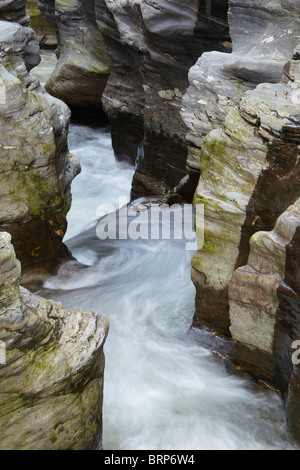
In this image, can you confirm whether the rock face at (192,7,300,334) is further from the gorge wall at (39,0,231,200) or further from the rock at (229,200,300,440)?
the gorge wall at (39,0,231,200)

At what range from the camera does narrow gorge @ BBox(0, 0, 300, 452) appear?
12.5 ft

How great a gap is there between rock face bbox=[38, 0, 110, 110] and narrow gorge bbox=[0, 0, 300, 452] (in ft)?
5.49

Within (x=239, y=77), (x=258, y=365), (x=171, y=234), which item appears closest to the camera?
(x=258, y=365)

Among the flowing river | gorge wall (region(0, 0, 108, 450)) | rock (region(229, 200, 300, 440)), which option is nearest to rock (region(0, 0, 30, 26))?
the flowing river

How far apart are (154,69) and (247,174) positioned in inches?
176

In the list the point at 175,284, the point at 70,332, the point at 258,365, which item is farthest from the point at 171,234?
the point at 70,332

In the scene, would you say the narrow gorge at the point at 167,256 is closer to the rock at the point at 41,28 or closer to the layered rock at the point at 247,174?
the layered rock at the point at 247,174

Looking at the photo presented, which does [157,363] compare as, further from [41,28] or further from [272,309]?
[41,28]

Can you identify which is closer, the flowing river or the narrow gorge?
the narrow gorge

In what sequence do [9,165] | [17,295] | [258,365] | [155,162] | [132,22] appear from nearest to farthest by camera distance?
[17,295]
[258,365]
[9,165]
[132,22]
[155,162]

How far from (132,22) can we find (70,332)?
6.21 meters

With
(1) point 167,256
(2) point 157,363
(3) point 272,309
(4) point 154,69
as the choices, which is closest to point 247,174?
(3) point 272,309

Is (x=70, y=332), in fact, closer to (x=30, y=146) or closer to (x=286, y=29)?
(x=30, y=146)

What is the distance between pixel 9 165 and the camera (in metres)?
6.14
